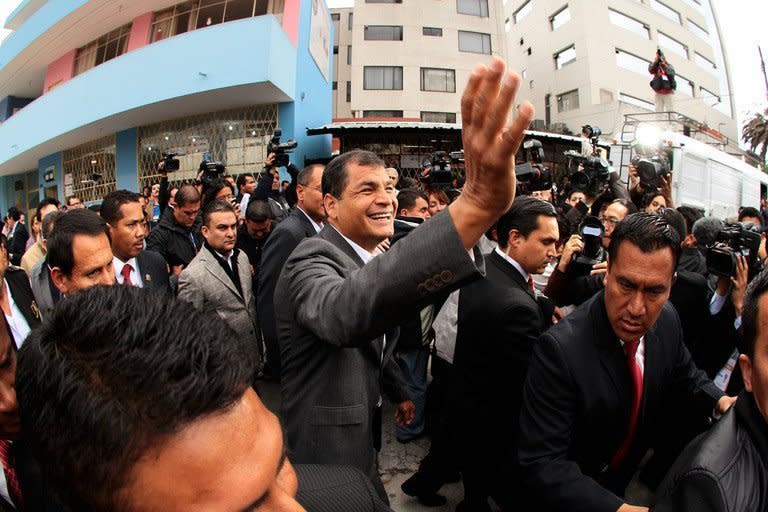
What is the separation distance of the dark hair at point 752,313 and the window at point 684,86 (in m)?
33.6

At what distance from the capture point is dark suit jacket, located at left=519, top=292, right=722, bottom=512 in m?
1.50

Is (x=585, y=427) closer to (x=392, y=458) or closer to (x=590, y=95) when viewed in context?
(x=392, y=458)

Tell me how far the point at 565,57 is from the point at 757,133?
17253mm

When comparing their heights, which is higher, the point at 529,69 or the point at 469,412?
the point at 529,69

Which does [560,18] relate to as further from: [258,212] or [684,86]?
[258,212]

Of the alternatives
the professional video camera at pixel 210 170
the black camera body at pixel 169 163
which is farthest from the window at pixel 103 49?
the professional video camera at pixel 210 170

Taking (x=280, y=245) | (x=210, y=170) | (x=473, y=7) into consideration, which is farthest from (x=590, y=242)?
(x=473, y=7)

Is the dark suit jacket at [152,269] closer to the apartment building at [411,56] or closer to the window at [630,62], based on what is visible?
the apartment building at [411,56]

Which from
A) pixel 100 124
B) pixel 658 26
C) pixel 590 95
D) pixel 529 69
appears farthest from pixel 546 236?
pixel 658 26

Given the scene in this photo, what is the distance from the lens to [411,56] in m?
21.8

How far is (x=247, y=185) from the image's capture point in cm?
647

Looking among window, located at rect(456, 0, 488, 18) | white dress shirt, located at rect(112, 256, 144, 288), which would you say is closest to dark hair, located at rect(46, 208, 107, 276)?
white dress shirt, located at rect(112, 256, 144, 288)

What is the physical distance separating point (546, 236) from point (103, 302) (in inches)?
86.7

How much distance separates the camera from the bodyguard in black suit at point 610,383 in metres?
1.54
